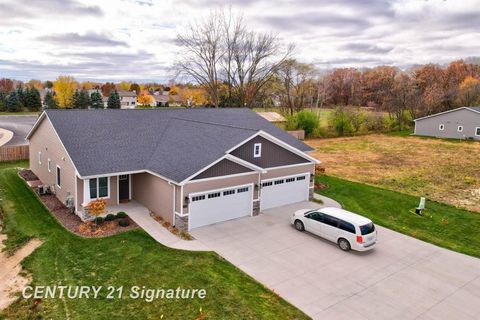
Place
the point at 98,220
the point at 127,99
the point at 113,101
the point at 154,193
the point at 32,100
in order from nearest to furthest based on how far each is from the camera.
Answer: the point at 98,220, the point at 154,193, the point at 32,100, the point at 113,101, the point at 127,99

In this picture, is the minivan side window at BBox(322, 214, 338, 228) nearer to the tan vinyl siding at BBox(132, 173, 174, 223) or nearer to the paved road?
the tan vinyl siding at BBox(132, 173, 174, 223)

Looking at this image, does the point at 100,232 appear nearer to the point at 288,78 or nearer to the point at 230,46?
the point at 230,46

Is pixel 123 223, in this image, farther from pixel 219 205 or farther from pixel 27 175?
pixel 27 175

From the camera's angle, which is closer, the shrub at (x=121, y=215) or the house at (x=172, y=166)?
the house at (x=172, y=166)

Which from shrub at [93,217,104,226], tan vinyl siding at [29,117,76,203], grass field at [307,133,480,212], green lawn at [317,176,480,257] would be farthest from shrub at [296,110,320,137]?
shrub at [93,217,104,226]

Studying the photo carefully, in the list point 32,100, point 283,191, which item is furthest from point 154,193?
point 32,100

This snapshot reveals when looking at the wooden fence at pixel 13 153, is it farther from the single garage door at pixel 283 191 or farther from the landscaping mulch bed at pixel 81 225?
the single garage door at pixel 283 191

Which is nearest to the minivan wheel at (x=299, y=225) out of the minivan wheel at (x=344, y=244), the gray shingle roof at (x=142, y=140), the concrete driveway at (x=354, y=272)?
the concrete driveway at (x=354, y=272)
